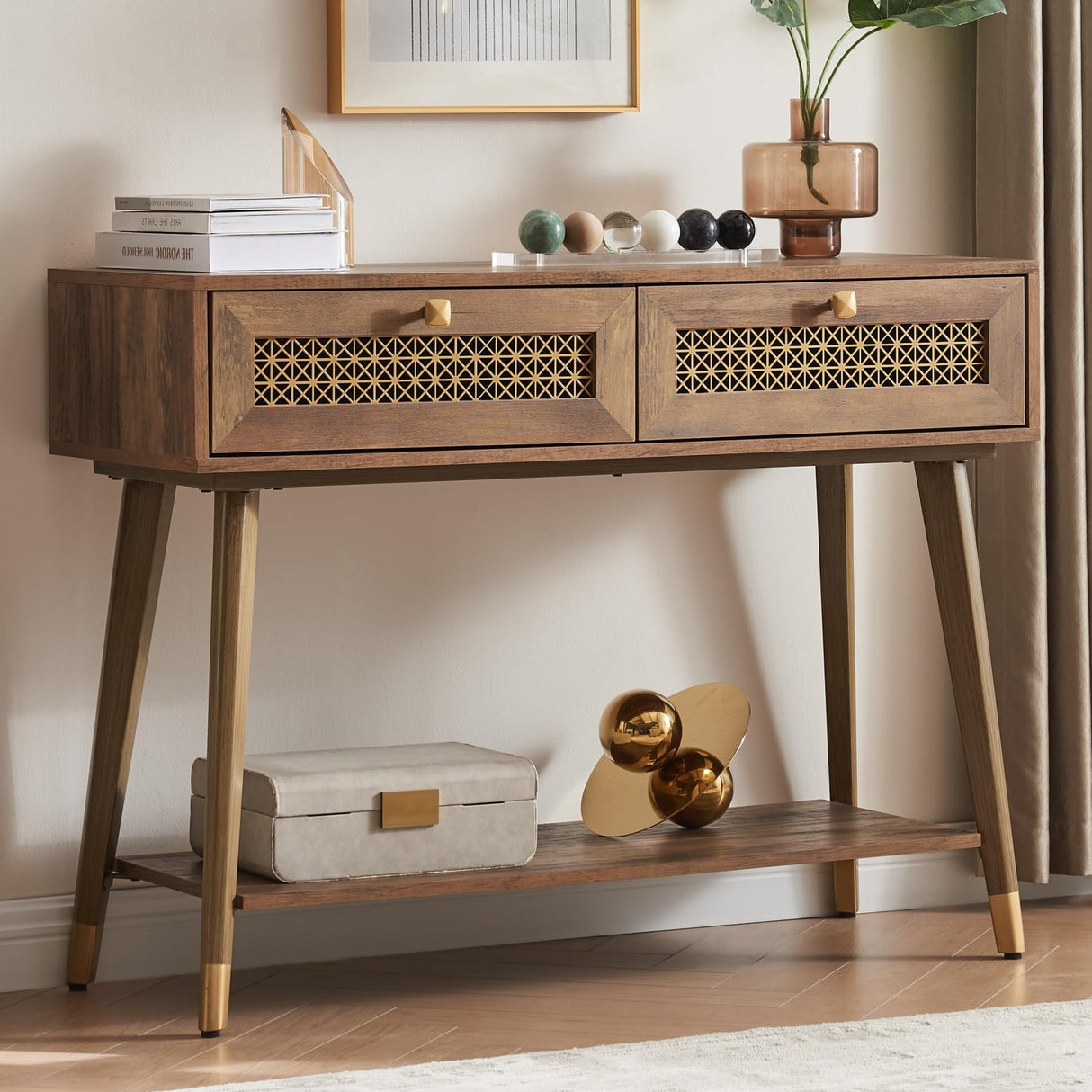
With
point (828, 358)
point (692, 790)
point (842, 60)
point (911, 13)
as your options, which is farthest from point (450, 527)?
point (911, 13)

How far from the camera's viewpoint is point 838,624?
9.41 feet

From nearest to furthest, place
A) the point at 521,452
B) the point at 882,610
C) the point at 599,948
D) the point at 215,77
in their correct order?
the point at 521,452, the point at 215,77, the point at 599,948, the point at 882,610

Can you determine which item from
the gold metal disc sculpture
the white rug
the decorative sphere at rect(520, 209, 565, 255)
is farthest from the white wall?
the white rug

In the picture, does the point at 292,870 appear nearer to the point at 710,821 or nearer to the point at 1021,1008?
the point at 710,821

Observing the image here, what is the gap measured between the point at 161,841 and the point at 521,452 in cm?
77

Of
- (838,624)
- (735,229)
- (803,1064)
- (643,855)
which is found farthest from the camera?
(838,624)

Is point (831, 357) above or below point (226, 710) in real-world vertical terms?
above

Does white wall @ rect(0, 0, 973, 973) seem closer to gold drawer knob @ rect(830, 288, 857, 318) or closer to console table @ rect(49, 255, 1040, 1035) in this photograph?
console table @ rect(49, 255, 1040, 1035)

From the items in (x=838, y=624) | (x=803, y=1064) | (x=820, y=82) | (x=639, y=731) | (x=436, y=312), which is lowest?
(x=803, y=1064)

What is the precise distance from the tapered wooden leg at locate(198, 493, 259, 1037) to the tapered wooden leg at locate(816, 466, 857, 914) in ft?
3.03

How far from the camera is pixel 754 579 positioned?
291 cm

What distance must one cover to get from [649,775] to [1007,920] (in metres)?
0.51

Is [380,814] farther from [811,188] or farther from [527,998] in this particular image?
[811,188]

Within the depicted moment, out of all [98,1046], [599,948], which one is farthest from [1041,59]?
[98,1046]
